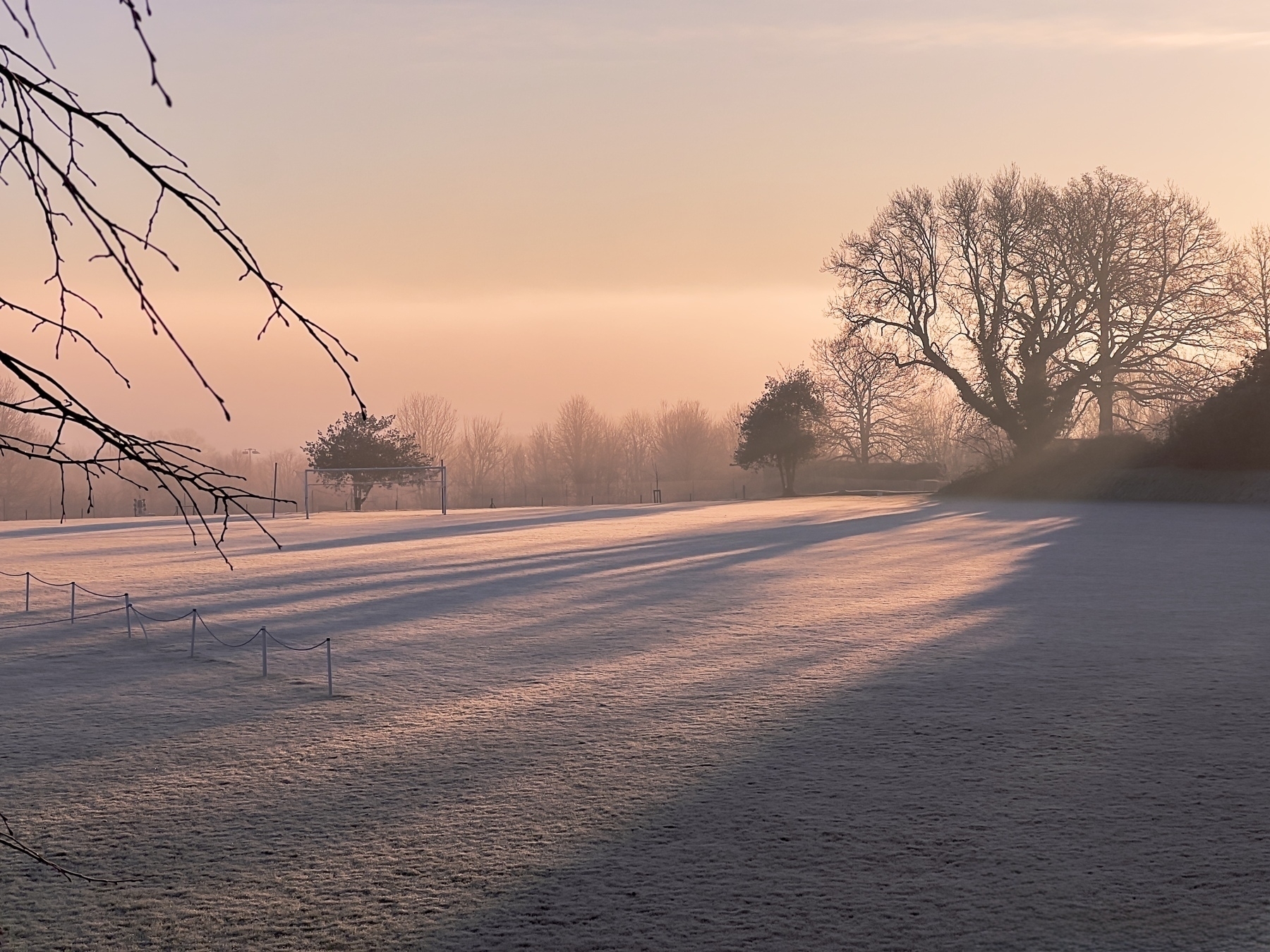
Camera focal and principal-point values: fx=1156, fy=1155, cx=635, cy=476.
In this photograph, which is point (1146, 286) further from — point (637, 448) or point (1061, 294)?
point (637, 448)

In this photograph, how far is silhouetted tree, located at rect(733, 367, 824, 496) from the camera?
60.1 metres

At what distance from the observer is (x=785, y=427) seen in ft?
197

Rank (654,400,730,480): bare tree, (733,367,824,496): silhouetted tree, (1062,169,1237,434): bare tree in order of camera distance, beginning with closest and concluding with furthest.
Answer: (1062,169,1237,434): bare tree < (733,367,824,496): silhouetted tree < (654,400,730,480): bare tree

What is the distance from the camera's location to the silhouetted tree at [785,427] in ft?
197

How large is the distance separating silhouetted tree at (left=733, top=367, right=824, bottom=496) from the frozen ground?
45302 millimetres

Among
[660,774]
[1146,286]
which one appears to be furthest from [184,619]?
[1146,286]

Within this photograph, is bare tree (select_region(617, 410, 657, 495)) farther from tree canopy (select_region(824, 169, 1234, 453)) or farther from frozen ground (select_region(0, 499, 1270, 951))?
frozen ground (select_region(0, 499, 1270, 951))

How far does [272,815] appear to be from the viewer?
597 cm

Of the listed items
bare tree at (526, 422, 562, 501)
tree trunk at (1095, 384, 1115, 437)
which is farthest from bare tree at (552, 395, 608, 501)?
tree trunk at (1095, 384, 1115, 437)

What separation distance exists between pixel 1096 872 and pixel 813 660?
5123 millimetres

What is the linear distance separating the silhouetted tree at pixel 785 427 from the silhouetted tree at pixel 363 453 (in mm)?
17410

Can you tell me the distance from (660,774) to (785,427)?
Result: 177 ft

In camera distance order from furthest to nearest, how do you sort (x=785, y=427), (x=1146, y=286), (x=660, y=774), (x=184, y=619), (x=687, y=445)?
(x=687, y=445)
(x=785, y=427)
(x=1146, y=286)
(x=184, y=619)
(x=660, y=774)

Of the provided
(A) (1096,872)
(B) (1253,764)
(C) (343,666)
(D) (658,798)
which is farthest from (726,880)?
(C) (343,666)
